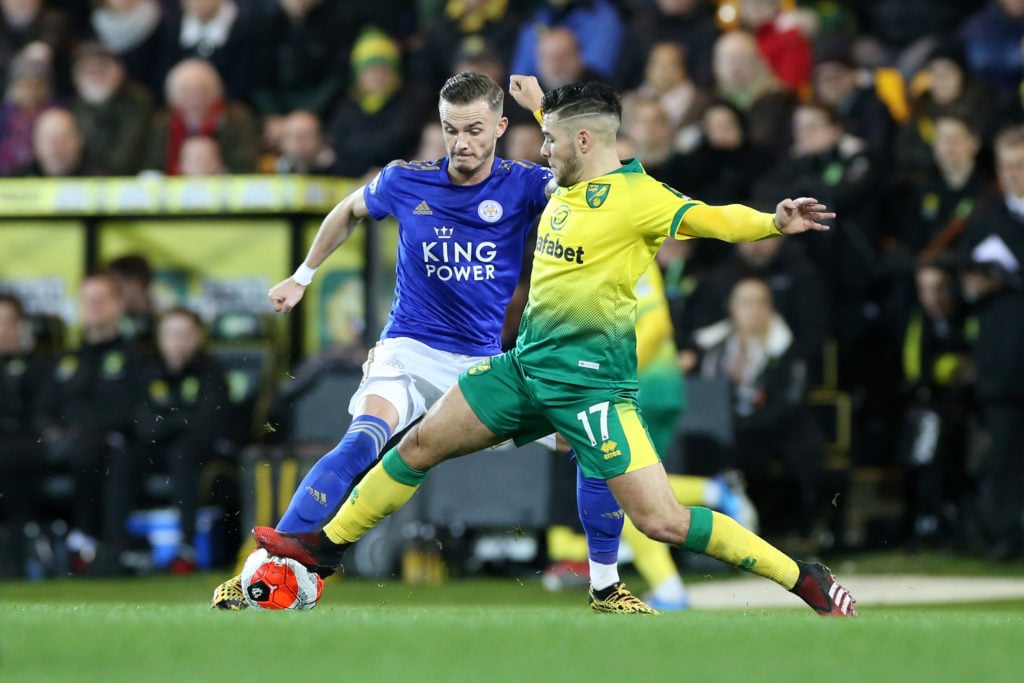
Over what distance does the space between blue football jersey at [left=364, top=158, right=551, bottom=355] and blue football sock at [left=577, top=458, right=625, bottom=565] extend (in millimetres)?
797

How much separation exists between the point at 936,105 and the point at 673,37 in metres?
2.24

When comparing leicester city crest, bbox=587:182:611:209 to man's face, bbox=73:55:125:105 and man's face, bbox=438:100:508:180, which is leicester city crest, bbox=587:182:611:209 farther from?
man's face, bbox=73:55:125:105

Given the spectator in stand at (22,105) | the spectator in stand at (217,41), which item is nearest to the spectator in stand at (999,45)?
the spectator in stand at (217,41)

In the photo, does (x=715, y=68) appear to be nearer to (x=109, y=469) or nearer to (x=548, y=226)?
(x=109, y=469)

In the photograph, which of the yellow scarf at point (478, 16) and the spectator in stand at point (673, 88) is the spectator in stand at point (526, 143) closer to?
the spectator in stand at point (673, 88)

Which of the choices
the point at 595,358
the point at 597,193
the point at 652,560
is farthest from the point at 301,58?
the point at 595,358

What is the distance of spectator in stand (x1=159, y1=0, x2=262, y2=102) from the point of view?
51.6 feet

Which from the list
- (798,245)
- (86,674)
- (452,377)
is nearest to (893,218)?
(798,245)

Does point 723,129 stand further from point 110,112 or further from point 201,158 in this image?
point 110,112

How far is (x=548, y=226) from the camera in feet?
25.0

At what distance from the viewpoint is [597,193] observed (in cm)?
752

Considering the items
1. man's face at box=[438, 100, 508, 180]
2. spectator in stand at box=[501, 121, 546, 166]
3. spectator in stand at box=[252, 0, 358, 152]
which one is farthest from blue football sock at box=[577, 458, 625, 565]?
spectator in stand at box=[252, 0, 358, 152]

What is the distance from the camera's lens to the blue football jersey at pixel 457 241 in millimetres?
8289

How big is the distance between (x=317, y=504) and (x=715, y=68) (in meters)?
6.90
